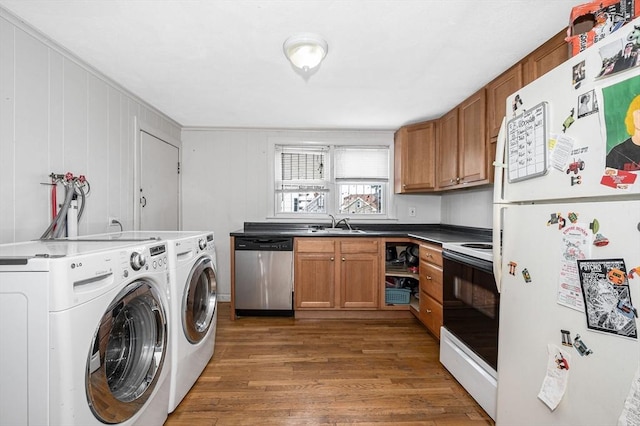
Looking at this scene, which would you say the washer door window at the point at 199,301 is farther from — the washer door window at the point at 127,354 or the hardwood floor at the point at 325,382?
the hardwood floor at the point at 325,382

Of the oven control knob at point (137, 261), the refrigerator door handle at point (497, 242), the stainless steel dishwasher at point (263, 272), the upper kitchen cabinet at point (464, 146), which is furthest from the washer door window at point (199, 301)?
the upper kitchen cabinet at point (464, 146)

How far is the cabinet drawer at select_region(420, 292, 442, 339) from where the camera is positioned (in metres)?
2.34

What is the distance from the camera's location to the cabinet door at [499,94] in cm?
186

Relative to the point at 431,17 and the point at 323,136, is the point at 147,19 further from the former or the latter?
the point at 323,136

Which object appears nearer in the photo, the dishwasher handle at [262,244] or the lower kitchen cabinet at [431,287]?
the lower kitchen cabinet at [431,287]

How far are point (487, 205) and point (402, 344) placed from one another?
4.98ft

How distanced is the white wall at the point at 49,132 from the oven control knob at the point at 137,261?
0.84m

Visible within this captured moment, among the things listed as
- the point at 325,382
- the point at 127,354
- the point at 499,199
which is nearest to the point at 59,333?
the point at 127,354

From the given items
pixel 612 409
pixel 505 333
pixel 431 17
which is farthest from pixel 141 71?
pixel 612 409

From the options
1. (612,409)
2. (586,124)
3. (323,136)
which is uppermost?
(323,136)

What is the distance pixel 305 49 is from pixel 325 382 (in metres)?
2.13

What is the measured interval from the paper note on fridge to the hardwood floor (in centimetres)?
68

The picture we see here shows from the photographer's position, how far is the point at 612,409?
0.84 meters

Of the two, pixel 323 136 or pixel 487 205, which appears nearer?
pixel 487 205
